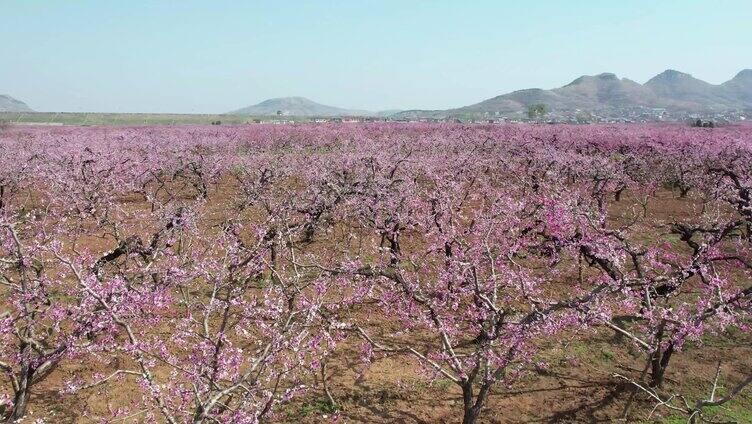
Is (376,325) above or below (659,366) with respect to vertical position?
below

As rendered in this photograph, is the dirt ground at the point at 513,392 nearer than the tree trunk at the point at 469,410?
No

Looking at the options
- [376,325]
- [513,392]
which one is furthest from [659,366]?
[376,325]

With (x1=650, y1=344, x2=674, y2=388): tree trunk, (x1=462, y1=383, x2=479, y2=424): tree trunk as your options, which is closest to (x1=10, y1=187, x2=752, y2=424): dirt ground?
(x1=650, y1=344, x2=674, y2=388): tree trunk

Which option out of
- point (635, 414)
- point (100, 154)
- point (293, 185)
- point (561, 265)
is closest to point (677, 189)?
point (561, 265)

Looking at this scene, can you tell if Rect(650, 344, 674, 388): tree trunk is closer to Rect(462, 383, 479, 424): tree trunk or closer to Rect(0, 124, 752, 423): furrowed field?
Rect(0, 124, 752, 423): furrowed field

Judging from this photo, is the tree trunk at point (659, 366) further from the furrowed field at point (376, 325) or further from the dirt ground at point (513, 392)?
the dirt ground at point (513, 392)

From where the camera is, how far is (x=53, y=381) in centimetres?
995

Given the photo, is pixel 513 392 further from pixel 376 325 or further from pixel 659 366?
pixel 376 325

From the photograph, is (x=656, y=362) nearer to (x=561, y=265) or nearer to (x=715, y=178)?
(x=561, y=265)

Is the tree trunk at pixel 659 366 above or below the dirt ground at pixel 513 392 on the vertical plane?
above

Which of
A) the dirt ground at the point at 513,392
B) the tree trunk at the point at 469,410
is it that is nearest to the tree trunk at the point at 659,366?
the dirt ground at the point at 513,392

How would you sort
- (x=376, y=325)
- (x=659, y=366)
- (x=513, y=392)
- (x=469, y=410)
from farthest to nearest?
A: (x=376, y=325), (x=513, y=392), (x=659, y=366), (x=469, y=410)

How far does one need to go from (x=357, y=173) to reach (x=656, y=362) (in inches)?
688

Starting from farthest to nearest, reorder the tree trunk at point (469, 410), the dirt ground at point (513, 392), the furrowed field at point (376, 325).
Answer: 1. the dirt ground at point (513, 392)
2. the tree trunk at point (469, 410)
3. the furrowed field at point (376, 325)
